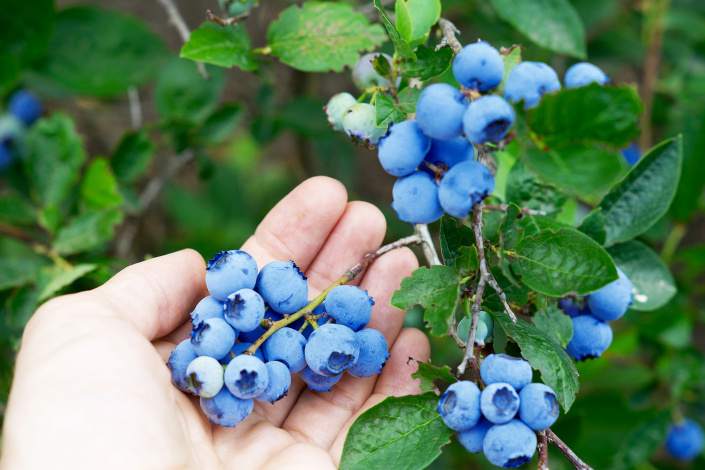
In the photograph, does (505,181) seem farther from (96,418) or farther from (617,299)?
A: (96,418)

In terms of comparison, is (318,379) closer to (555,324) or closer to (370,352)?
(370,352)

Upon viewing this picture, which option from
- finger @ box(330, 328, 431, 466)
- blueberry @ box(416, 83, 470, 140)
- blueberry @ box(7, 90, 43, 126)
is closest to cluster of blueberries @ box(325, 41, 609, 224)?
blueberry @ box(416, 83, 470, 140)

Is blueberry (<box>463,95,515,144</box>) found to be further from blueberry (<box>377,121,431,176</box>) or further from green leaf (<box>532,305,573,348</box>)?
green leaf (<box>532,305,573,348</box>)

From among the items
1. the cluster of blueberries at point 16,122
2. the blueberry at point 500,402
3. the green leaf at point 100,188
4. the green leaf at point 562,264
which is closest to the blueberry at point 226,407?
the blueberry at point 500,402

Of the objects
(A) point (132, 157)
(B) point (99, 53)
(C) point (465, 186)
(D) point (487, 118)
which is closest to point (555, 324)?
(C) point (465, 186)

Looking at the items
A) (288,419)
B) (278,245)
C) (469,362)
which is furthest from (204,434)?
(469,362)

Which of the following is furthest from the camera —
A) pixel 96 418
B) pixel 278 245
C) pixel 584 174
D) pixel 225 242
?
pixel 225 242
